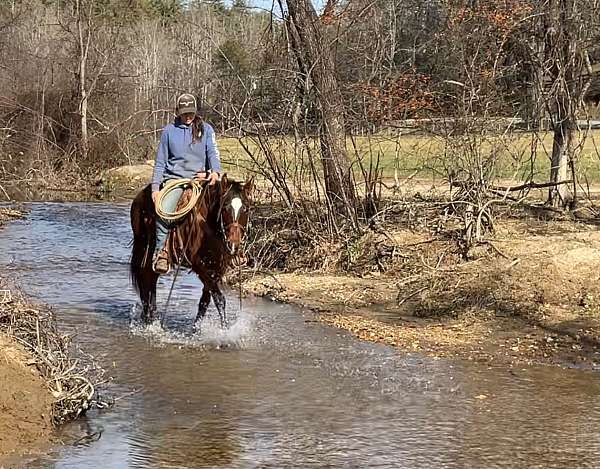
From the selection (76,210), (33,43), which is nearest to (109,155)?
(33,43)

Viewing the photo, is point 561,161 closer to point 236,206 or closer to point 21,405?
point 236,206

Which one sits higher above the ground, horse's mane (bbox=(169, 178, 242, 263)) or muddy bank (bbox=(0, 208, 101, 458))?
horse's mane (bbox=(169, 178, 242, 263))

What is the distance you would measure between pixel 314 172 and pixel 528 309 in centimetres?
468

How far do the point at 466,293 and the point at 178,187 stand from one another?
381cm

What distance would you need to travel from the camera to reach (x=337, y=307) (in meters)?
12.4

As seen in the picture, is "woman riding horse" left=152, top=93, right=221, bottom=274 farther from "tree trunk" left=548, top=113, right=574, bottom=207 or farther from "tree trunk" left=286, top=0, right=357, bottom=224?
"tree trunk" left=548, top=113, right=574, bottom=207

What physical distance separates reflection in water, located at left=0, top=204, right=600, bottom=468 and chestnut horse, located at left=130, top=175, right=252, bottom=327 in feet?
1.41

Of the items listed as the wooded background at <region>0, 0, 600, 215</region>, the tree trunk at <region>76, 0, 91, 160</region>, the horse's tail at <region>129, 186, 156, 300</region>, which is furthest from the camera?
the tree trunk at <region>76, 0, 91, 160</region>

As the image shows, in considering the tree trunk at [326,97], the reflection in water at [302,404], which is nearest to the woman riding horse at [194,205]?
the reflection in water at [302,404]

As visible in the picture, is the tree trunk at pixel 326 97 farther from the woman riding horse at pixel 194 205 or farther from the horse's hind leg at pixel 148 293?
the woman riding horse at pixel 194 205

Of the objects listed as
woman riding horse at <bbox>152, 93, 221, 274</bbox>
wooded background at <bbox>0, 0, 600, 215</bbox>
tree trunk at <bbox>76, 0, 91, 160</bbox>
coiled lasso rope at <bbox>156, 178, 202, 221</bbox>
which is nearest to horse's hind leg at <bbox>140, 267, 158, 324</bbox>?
woman riding horse at <bbox>152, 93, 221, 274</bbox>

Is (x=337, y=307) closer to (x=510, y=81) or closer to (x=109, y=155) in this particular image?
(x=510, y=81)

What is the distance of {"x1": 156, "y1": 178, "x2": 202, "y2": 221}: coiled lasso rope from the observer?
10391 millimetres

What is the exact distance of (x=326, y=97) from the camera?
49.1ft
